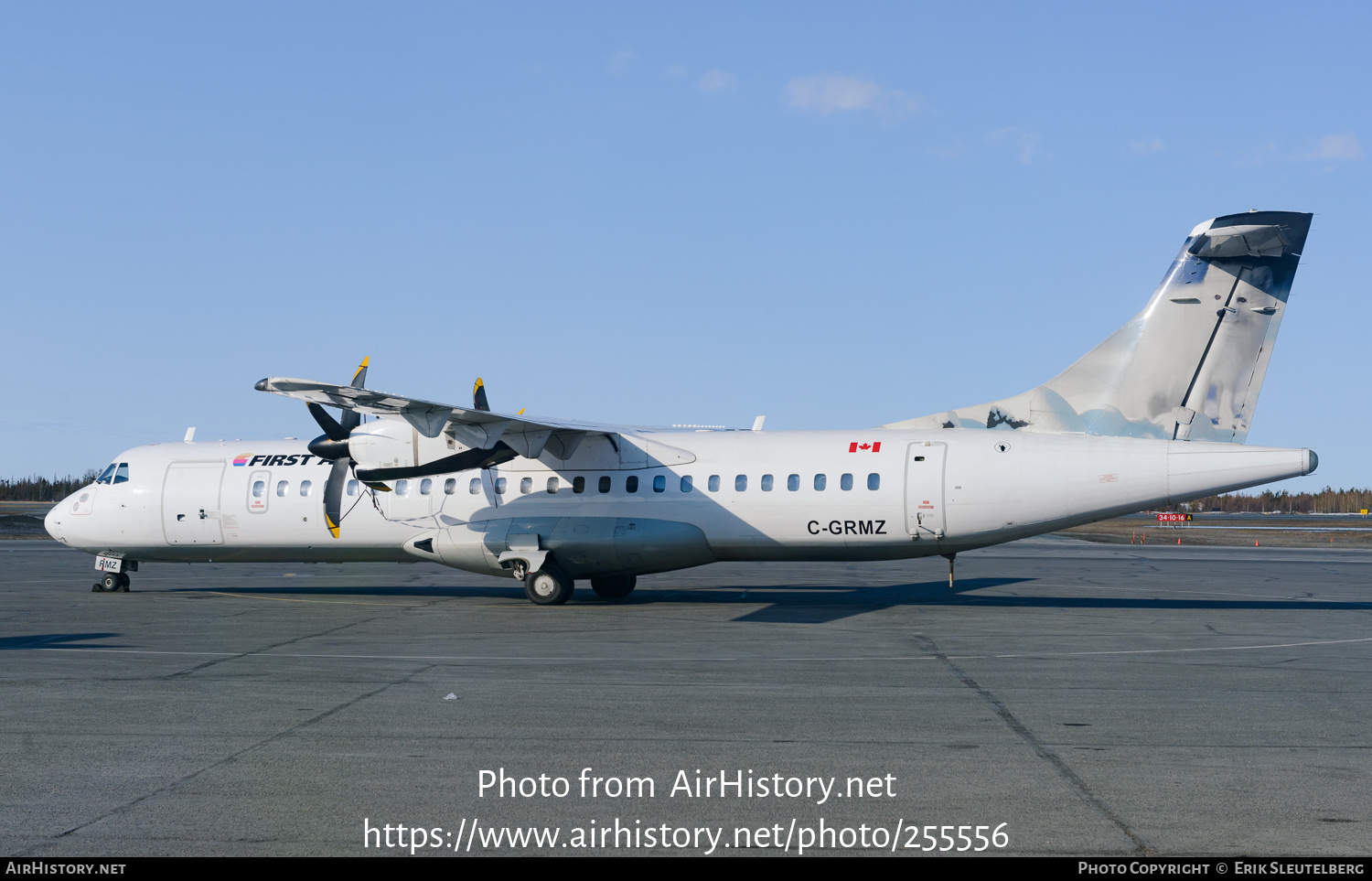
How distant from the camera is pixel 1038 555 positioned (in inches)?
1535

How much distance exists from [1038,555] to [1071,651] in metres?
25.8

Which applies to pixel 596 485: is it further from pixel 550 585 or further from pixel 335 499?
pixel 335 499

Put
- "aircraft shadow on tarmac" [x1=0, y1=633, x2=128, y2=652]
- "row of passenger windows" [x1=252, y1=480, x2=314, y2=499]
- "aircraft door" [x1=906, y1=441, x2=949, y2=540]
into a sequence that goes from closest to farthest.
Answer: "aircraft shadow on tarmac" [x1=0, y1=633, x2=128, y2=652] < "aircraft door" [x1=906, y1=441, x2=949, y2=540] < "row of passenger windows" [x1=252, y1=480, x2=314, y2=499]

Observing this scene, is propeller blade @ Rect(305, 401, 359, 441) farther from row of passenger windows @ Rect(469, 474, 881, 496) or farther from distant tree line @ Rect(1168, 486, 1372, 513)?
distant tree line @ Rect(1168, 486, 1372, 513)

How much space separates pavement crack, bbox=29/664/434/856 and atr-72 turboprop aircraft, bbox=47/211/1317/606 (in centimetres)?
828

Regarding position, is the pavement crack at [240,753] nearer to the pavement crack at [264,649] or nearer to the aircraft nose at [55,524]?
the pavement crack at [264,649]

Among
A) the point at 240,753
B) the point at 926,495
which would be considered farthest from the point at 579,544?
the point at 240,753

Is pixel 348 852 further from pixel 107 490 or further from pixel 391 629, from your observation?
pixel 107 490

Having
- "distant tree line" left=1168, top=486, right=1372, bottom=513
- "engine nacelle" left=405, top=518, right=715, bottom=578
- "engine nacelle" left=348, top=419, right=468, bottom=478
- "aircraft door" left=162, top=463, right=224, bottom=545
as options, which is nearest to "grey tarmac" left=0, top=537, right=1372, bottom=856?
"engine nacelle" left=405, top=518, right=715, bottom=578

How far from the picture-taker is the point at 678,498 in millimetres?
20875

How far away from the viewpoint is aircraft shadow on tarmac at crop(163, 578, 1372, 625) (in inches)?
805

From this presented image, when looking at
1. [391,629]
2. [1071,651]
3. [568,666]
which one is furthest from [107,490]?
[1071,651]

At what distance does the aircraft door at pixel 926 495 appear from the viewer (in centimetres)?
1917

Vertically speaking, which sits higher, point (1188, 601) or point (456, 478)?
point (456, 478)
